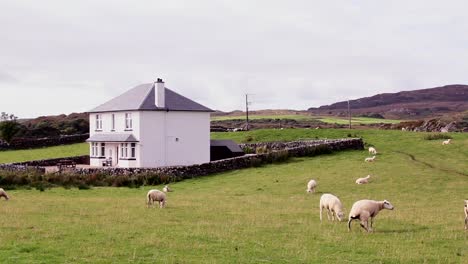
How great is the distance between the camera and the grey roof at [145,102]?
57.2 meters

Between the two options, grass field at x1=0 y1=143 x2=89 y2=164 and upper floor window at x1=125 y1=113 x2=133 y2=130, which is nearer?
upper floor window at x1=125 y1=113 x2=133 y2=130

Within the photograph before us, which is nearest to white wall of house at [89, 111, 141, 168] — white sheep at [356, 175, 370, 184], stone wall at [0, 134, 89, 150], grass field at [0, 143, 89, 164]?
grass field at [0, 143, 89, 164]

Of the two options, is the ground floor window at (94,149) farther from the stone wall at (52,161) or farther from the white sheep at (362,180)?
the white sheep at (362,180)

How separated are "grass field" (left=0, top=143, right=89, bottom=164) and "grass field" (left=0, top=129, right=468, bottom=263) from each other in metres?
29.7

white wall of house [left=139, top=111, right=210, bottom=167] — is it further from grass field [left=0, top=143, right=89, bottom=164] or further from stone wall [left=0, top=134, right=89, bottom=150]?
stone wall [left=0, top=134, right=89, bottom=150]

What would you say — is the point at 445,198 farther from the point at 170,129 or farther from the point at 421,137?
the point at 421,137

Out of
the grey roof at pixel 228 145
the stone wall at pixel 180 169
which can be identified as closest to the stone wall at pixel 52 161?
the stone wall at pixel 180 169

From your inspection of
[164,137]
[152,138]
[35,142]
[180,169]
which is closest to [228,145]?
[164,137]

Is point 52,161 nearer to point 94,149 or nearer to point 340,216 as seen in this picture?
point 94,149

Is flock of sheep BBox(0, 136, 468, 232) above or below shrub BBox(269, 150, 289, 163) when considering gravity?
below

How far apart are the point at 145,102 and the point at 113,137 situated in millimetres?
4703

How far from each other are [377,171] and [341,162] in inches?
260

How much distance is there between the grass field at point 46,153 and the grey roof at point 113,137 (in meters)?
10.7

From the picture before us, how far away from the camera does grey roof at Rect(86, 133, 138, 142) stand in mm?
56500
